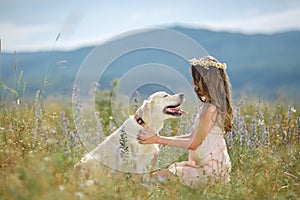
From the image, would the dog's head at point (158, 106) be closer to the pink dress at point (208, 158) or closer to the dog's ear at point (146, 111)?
the dog's ear at point (146, 111)

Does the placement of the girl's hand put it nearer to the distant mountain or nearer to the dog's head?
the dog's head

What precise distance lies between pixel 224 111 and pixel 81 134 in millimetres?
1803

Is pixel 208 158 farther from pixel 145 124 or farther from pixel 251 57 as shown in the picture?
pixel 251 57

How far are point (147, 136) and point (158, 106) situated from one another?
1.31 feet

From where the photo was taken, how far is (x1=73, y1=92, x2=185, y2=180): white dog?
466cm

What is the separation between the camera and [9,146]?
4934 millimetres

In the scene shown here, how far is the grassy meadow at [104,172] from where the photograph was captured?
322cm

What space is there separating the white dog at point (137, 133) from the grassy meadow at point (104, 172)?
0.24 m

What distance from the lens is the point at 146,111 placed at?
16.7ft

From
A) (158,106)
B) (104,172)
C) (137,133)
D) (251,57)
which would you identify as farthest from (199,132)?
(251,57)

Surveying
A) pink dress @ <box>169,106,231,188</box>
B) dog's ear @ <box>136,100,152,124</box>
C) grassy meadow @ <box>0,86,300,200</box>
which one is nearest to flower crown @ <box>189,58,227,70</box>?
pink dress @ <box>169,106,231,188</box>

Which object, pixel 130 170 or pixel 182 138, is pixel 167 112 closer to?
pixel 182 138

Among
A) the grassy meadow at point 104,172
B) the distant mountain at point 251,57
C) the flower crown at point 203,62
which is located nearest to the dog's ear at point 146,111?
the grassy meadow at point 104,172

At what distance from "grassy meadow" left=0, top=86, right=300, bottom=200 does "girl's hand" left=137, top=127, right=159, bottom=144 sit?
15.0 inches
